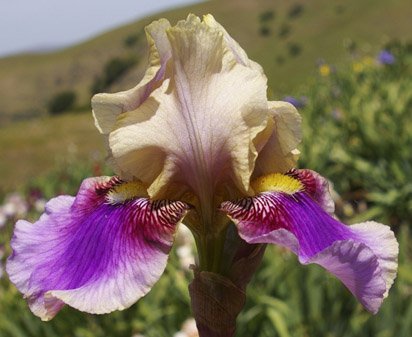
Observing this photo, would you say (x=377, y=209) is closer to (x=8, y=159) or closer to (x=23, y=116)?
(x=8, y=159)

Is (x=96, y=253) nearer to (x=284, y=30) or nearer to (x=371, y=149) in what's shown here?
(x=371, y=149)

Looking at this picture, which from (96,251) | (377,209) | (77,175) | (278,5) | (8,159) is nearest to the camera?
(96,251)

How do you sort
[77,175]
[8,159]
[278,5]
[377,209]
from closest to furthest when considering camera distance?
[377,209] < [77,175] < [8,159] < [278,5]

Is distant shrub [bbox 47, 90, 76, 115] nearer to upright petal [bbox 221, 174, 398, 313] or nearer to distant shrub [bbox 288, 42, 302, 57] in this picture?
distant shrub [bbox 288, 42, 302, 57]

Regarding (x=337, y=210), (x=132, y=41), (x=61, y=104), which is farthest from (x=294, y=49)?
(x=337, y=210)

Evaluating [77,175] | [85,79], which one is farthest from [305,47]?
[77,175]

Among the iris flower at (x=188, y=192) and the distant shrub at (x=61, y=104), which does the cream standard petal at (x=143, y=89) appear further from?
the distant shrub at (x=61, y=104)
